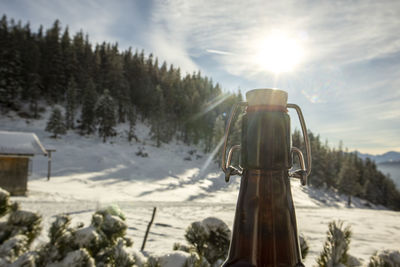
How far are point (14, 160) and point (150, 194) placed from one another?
1080 cm

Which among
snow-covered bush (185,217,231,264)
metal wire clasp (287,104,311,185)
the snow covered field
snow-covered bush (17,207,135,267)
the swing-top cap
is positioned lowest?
the snow covered field

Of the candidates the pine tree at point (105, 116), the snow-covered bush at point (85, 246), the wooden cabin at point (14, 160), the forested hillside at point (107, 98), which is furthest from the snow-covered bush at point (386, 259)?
the pine tree at point (105, 116)

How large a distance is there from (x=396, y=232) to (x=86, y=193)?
20.1 meters

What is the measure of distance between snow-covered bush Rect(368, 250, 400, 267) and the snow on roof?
2045cm

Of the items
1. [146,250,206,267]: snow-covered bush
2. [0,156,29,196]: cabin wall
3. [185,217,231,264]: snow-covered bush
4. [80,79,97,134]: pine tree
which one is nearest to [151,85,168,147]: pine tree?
[80,79,97,134]: pine tree

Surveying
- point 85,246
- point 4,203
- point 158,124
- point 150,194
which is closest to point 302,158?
point 85,246

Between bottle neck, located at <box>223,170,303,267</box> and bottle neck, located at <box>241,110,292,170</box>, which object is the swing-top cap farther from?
bottle neck, located at <box>223,170,303,267</box>

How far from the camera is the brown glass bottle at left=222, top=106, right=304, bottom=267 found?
1164 mm

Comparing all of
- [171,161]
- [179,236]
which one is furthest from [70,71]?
[179,236]

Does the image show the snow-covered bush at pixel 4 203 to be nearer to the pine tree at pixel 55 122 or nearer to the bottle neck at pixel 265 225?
the bottle neck at pixel 265 225

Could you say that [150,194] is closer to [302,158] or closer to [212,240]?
[212,240]

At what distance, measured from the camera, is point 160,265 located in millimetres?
1352

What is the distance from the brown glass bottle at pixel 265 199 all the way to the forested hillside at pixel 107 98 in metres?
38.6

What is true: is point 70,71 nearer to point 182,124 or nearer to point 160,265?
point 182,124
